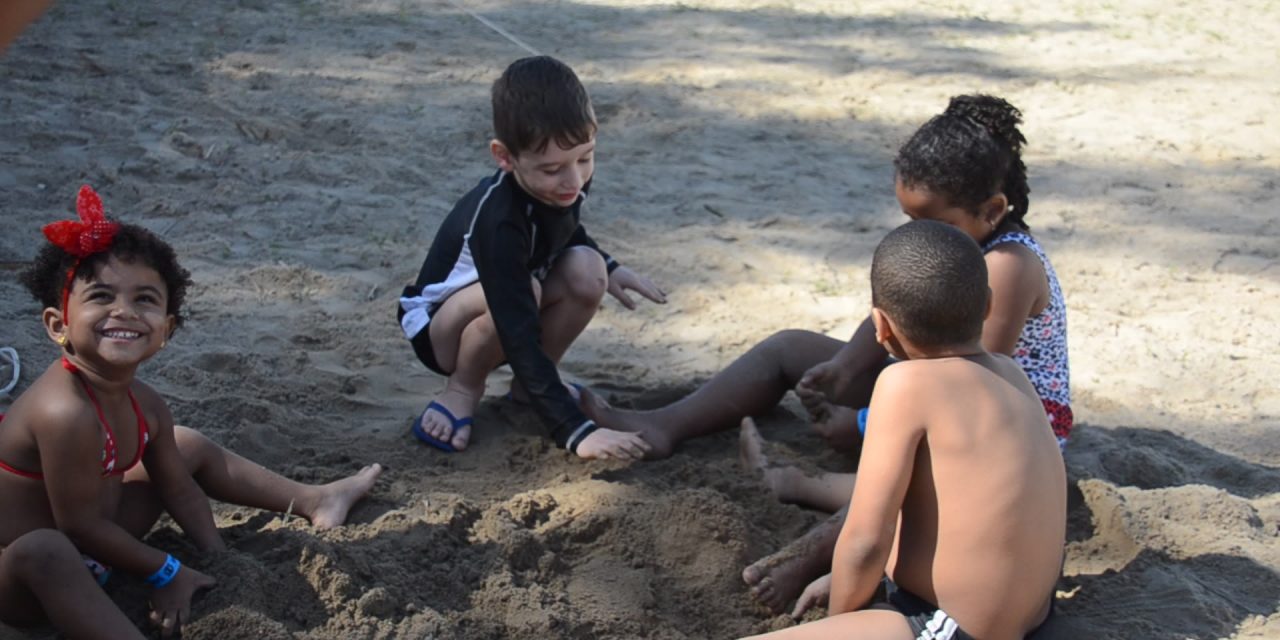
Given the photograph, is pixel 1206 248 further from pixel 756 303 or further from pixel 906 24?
pixel 906 24

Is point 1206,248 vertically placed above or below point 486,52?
below

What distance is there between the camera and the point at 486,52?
736 cm

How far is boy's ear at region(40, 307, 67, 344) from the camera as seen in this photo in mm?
2650

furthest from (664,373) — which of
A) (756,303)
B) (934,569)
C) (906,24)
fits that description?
(906,24)

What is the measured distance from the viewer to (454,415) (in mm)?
3678

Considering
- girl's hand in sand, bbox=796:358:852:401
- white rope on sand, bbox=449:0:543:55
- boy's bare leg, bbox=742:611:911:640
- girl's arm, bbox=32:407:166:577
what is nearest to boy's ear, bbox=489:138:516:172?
girl's hand in sand, bbox=796:358:852:401

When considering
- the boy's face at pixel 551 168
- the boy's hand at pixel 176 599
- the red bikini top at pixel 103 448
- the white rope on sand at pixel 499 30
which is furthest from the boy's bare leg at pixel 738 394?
the white rope on sand at pixel 499 30

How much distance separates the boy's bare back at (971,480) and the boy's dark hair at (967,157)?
724mm

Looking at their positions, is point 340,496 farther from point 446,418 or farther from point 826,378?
point 826,378

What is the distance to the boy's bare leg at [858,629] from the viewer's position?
247 centimetres

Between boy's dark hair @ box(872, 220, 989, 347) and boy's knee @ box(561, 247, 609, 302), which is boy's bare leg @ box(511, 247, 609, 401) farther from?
boy's dark hair @ box(872, 220, 989, 347)

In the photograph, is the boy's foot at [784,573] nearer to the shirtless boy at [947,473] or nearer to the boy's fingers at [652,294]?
the shirtless boy at [947,473]

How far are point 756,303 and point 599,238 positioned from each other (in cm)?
81

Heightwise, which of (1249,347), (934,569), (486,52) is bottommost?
(1249,347)
